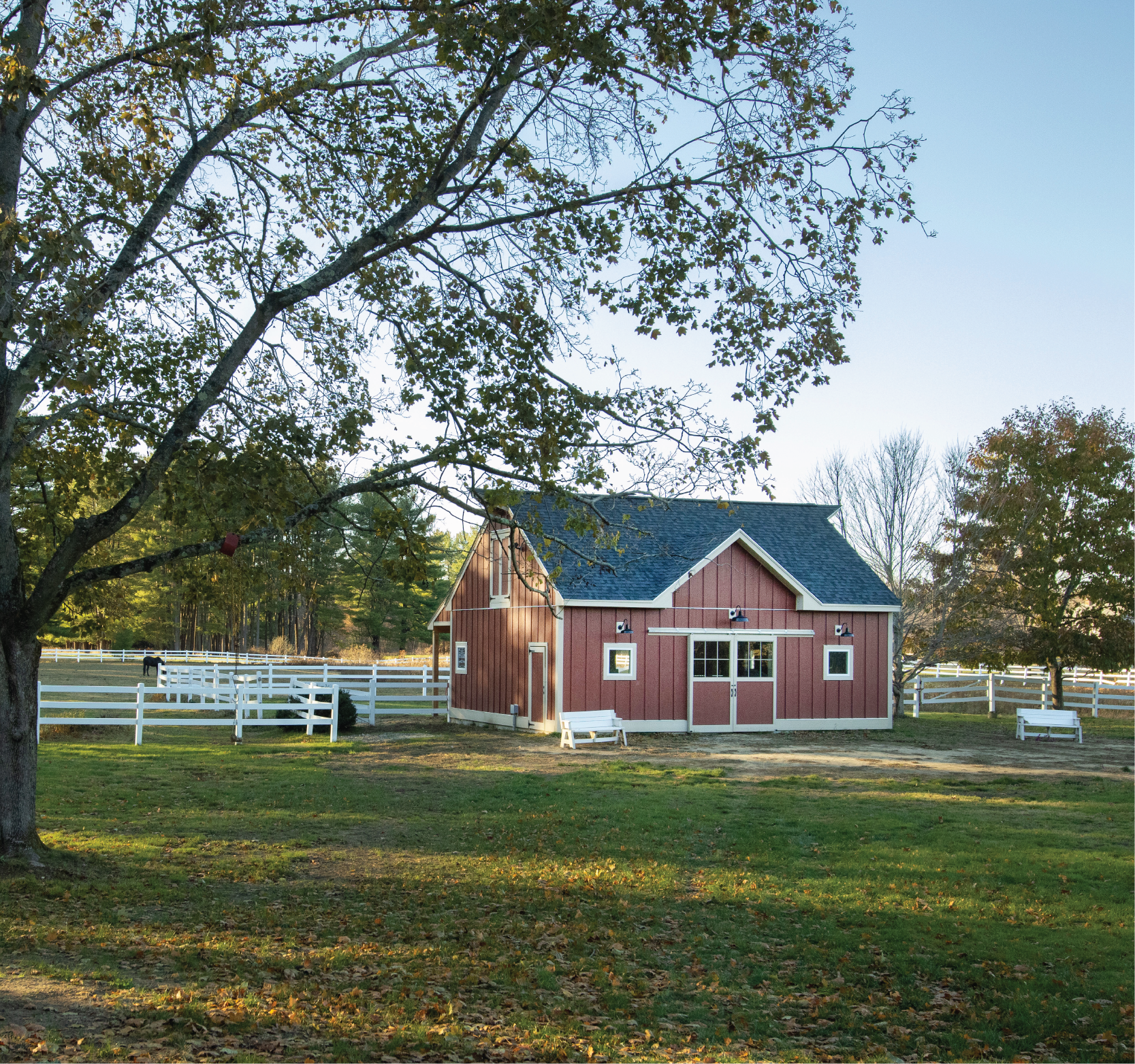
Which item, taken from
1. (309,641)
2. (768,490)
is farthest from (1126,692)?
(309,641)

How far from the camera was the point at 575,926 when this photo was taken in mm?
8438

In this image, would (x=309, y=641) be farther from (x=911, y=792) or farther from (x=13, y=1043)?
(x=13, y=1043)

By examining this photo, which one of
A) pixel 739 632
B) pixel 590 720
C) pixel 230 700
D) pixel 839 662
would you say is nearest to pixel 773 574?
pixel 739 632

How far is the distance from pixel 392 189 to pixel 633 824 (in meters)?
7.76

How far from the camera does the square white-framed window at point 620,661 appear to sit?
25.0 m

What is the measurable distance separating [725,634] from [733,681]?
118 cm

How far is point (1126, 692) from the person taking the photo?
37.4 metres

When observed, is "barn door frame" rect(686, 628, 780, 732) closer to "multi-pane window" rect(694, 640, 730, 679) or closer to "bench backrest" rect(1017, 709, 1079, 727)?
"multi-pane window" rect(694, 640, 730, 679)

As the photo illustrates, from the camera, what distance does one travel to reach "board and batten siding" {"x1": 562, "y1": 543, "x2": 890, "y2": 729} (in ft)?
81.4

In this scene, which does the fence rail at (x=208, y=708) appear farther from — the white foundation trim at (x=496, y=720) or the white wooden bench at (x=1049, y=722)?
the white wooden bench at (x=1049, y=722)

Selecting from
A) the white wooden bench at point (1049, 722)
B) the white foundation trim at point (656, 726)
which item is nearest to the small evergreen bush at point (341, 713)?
the white foundation trim at point (656, 726)

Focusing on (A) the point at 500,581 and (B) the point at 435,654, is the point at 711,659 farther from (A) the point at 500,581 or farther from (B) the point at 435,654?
(B) the point at 435,654

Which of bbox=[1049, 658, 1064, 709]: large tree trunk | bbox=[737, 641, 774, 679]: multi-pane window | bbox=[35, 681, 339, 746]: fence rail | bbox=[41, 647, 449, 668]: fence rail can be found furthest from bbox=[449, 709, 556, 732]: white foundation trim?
bbox=[1049, 658, 1064, 709]: large tree trunk

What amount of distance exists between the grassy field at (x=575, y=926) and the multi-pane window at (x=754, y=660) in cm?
1088
